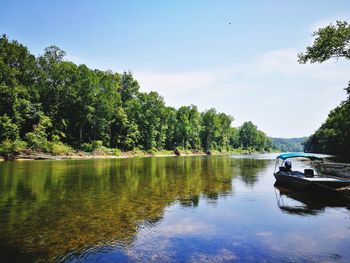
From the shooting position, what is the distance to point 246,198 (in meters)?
19.3

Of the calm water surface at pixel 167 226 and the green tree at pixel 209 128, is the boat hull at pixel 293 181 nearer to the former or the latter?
the calm water surface at pixel 167 226

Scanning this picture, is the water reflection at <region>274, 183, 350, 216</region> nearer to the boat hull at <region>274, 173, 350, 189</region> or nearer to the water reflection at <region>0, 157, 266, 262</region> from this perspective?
the boat hull at <region>274, 173, 350, 189</region>

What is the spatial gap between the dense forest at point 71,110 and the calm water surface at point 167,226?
42447 mm

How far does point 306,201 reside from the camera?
18953mm

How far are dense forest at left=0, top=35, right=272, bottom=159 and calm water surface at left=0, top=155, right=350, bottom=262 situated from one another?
1671 inches

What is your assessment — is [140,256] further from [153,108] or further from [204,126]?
[204,126]

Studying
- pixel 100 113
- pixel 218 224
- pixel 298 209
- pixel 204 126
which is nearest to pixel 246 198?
pixel 298 209

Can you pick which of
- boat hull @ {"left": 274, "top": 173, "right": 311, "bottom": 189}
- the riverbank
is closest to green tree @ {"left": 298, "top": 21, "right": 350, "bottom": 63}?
boat hull @ {"left": 274, "top": 173, "right": 311, "bottom": 189}

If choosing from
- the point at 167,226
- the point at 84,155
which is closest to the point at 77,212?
the point at 167,226

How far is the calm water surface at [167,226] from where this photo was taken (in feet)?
29.5

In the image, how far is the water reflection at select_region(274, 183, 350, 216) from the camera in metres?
16.1

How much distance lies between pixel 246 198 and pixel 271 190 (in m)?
4.93

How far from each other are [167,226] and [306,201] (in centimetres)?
1112

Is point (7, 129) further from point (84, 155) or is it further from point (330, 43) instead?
point (330, 43)
